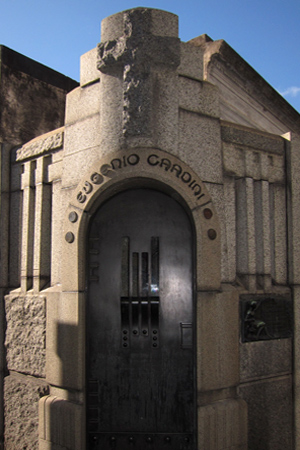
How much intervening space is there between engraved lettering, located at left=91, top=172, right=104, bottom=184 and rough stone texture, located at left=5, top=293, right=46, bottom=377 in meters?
1.60

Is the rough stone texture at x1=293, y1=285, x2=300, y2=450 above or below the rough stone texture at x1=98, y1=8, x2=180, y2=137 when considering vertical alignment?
below

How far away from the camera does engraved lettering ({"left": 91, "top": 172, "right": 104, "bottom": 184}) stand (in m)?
4.24

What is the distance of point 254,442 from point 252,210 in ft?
8.94

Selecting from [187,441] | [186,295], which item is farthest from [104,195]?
[187,441]

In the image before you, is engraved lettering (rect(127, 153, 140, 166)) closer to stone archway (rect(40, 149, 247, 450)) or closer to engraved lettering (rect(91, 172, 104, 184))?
stone archway (rect(40, 149, 247, 450))

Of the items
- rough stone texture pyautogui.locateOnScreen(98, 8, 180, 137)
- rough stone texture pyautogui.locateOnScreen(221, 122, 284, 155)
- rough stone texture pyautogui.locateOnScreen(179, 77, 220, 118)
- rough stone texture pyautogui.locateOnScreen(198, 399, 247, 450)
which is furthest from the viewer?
rough stone texture pyautogui.locateOnScreen(221, 122, 284, 155)

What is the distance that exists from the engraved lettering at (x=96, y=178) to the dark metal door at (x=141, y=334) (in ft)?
1.89

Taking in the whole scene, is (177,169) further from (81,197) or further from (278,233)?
(278,233)

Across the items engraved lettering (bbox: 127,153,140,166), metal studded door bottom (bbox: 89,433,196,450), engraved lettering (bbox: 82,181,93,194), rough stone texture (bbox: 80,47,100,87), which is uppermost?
rough stone texture (bbox: 80,47,100,87)

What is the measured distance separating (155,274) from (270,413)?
2134 millimetres

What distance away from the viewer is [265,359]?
4.41 metres

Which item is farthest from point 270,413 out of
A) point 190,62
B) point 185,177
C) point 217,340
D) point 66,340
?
point 190,62

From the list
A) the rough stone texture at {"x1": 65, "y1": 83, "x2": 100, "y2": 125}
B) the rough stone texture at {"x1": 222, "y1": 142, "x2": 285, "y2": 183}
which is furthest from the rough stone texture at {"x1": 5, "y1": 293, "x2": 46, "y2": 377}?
the rough stone texture at {"x1": 222, "y1": 142, "x2": 285, "y2": 183}

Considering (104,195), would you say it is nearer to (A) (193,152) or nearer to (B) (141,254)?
(B) (141,254)
